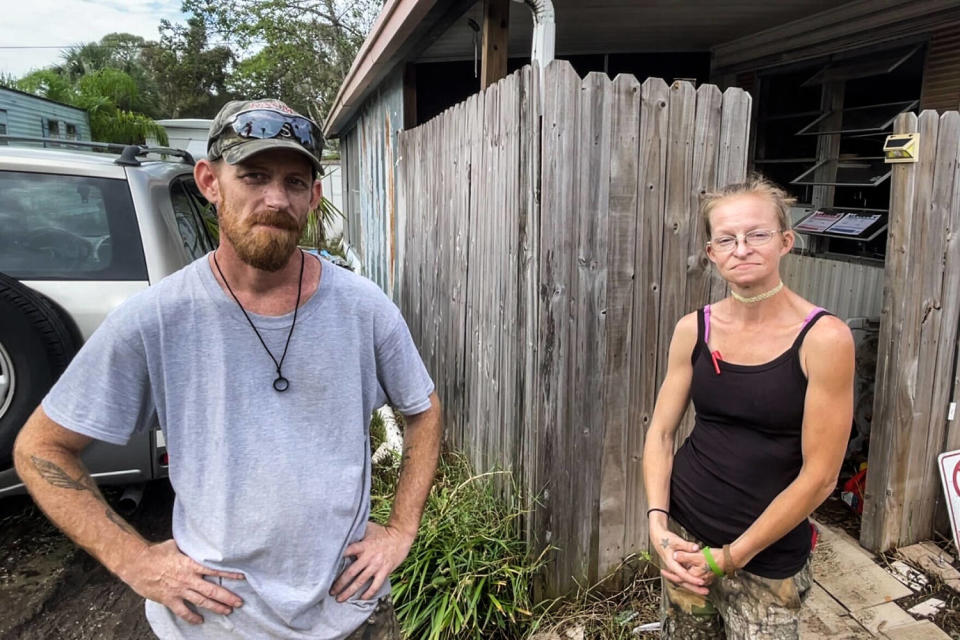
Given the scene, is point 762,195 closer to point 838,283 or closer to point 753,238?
point 753,238

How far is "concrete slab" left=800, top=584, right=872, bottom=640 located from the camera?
2625 millimetres

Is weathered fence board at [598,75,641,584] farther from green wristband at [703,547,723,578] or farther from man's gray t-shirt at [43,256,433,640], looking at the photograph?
man's gray t-shirt at [43,256,433,640]

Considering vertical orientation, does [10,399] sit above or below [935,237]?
below

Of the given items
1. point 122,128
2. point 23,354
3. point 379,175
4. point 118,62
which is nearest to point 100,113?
point 122,128

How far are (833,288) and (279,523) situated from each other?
5.11m

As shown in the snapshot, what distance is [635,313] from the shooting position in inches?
110

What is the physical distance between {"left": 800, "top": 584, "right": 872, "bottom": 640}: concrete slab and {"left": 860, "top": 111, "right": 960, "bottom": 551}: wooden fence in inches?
21.6

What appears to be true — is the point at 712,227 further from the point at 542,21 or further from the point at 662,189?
the point at 542,21

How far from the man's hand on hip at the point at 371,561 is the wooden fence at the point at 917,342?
2534 millimetres

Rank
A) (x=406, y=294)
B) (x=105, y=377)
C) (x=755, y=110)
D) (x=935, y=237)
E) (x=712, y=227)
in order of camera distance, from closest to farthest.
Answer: (x=105, y=377), (x=712, y=227), (x=935, y=237), (x=406, y=294), (x=755, y=110)

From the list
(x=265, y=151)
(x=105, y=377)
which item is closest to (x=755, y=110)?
(x=265, y=151)

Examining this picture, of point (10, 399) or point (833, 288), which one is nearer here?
point (10, 399)

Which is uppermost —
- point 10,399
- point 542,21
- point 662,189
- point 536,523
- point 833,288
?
point 542,21

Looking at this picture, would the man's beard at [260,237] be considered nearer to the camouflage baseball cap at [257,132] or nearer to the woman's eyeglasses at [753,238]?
the camouflage baseball cap at [257,132]
